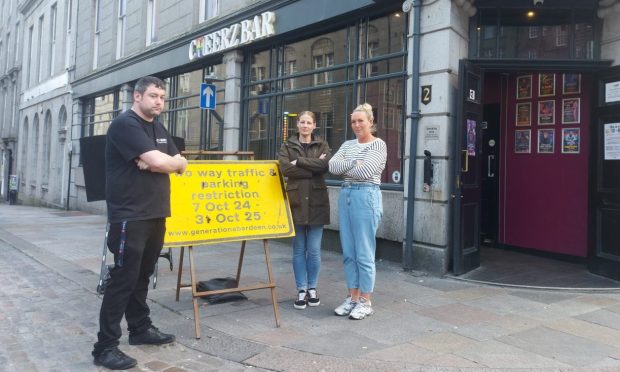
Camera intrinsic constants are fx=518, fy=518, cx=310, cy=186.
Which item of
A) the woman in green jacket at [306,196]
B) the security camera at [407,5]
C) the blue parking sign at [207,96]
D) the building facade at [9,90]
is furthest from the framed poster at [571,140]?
the building facade at [9,90]

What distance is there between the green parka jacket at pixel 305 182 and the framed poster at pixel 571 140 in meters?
A: 4.34

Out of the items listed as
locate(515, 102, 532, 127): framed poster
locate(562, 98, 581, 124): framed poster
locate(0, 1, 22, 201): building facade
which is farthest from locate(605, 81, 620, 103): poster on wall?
locate(0, 1, 22, 201): building facade

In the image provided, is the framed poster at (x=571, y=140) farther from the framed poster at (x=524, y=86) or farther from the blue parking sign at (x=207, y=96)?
the blue parking sign at (x=207, y=96)

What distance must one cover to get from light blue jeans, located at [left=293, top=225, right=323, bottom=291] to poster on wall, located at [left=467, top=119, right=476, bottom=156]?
276 cm

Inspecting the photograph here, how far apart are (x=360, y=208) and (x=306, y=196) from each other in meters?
0.57

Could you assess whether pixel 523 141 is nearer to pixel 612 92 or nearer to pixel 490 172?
pixel 490 172

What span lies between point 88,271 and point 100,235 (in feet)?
14.4

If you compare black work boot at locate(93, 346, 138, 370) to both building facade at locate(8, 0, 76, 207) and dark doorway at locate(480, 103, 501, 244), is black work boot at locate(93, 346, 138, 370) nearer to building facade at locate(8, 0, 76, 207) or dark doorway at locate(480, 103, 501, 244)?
dark doorway at locate(480, 103, 501, 244)

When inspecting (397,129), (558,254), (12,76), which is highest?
(12,76)

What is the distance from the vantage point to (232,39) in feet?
35.1

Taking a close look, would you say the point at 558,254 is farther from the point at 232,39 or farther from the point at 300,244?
the point at 232,39

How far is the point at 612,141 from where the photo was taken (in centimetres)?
625

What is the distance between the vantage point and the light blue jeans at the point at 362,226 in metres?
4.74

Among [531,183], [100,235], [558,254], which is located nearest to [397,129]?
Answer: [531,183]
